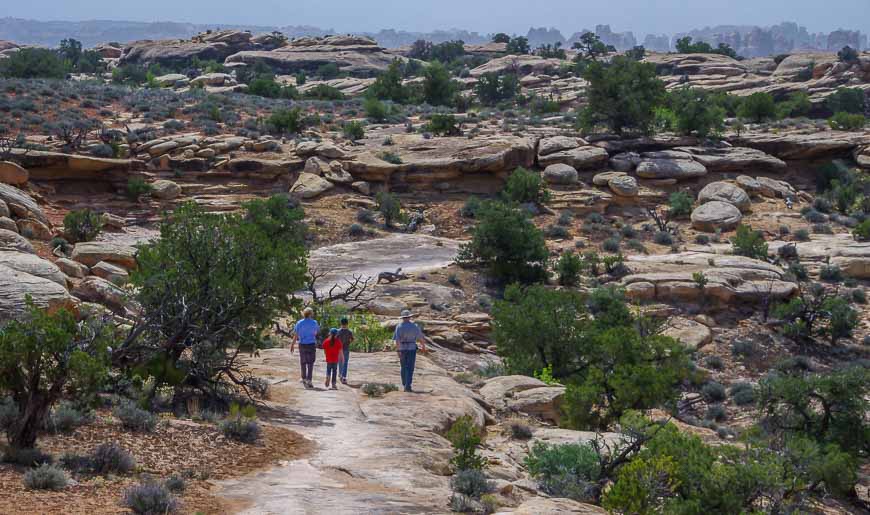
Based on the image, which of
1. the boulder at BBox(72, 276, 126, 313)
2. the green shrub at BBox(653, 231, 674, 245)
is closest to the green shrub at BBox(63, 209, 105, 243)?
the boulder at BBox(72, 276, 126, 313)

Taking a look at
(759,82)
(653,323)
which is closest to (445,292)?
(653,323)

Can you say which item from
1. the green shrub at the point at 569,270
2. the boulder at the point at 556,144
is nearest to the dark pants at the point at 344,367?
the green shrub at the point at 569,270

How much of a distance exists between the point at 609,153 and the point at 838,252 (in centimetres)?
1175

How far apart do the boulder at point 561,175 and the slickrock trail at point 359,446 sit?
891 inches

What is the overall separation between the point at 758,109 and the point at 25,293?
138ft

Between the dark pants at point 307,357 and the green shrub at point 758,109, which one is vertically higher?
the green shrub at point 758,109

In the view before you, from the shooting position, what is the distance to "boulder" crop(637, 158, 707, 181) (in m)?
39.7

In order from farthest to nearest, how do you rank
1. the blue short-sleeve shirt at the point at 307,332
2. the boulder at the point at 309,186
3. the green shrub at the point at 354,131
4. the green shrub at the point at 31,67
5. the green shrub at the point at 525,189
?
the green shrub at the point at 31,67
the green shrub at the point at 354,131
the green shrub at the point at 525,189
the boulder at the point at 309,186
the blue short-sleeve shirt at the point at 307,332

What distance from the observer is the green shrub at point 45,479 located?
8.54 metres

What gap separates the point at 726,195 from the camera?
124 ft

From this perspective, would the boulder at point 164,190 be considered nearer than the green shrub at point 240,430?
No

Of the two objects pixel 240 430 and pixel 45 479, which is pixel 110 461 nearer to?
pixel 45 479

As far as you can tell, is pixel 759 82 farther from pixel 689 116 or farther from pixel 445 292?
pixel 445 292

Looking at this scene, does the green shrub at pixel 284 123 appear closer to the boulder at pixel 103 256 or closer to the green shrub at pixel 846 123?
the boulder at pixel 103 256
